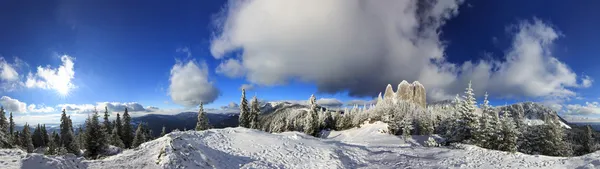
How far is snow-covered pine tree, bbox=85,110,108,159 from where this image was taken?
43.4 metres

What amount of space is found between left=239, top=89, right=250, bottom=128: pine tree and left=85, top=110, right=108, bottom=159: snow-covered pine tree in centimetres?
2324

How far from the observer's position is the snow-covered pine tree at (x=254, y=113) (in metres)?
59.9

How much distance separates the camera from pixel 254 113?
60.8m

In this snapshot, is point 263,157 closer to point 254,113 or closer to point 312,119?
point 254,113

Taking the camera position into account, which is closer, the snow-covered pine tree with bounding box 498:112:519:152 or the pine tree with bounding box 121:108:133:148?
the snow-covered pine tree with bounding box 498:112:519:152

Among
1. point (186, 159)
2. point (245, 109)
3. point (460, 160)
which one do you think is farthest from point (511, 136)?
point (245, 109)

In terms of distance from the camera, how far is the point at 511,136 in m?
36.4

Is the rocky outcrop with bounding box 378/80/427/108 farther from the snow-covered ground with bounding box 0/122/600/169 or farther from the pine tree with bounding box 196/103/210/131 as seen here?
the snow-covered ground with bounding box 0/122/600/169

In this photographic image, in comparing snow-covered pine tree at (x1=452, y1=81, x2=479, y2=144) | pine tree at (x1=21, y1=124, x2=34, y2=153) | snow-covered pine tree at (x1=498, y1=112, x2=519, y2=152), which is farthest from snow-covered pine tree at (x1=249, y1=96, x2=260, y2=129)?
pine tree at (x1=21, y1=124, x2=34, y2=153)

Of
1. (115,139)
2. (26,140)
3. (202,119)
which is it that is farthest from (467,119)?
(26,140)

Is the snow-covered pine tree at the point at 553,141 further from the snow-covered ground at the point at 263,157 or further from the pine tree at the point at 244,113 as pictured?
the pine tree at the point at 244,113

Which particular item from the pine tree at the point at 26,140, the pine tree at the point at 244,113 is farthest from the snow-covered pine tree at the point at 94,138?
the pine tree at the point at 26,140

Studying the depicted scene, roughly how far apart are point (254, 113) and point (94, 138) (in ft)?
89.9

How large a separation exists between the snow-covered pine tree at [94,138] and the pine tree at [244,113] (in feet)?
76.3
